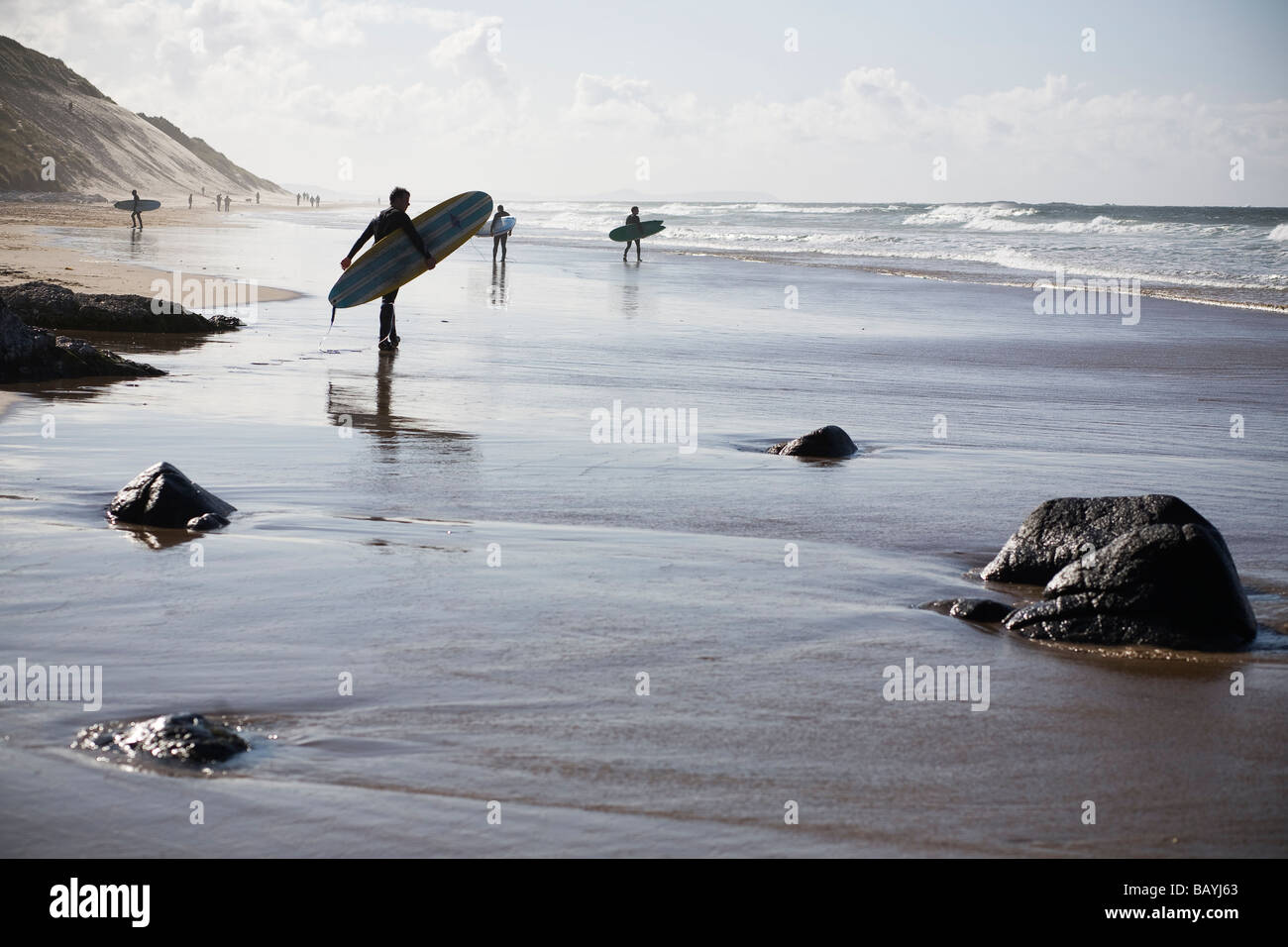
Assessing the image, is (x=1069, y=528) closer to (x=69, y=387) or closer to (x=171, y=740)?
(x=171, y=740)

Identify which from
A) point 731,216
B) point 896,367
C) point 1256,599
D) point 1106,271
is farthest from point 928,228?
point 1256,599

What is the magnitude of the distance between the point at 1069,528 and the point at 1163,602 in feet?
2.76

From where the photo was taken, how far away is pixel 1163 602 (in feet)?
15.8

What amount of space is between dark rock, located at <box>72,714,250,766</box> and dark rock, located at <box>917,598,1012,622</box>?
2925 mm

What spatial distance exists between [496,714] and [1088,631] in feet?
7.88

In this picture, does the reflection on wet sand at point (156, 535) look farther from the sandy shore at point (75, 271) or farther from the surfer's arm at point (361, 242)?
the sandy shore at point (75, 271)

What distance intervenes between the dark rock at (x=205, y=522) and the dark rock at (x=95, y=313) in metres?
9.08

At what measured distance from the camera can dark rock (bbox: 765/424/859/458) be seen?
335 inches

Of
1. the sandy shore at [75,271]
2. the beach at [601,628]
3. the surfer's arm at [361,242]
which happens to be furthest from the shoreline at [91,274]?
the beach at [601,628]

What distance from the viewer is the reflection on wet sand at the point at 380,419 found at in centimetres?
858

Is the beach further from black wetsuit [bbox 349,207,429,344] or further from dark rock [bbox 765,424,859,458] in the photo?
black wetsuit [bbox 349,207,429,344]

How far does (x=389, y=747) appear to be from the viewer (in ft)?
11.8

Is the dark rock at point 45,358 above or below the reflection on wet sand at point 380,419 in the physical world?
above

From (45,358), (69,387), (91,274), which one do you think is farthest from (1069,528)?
(91,274)
